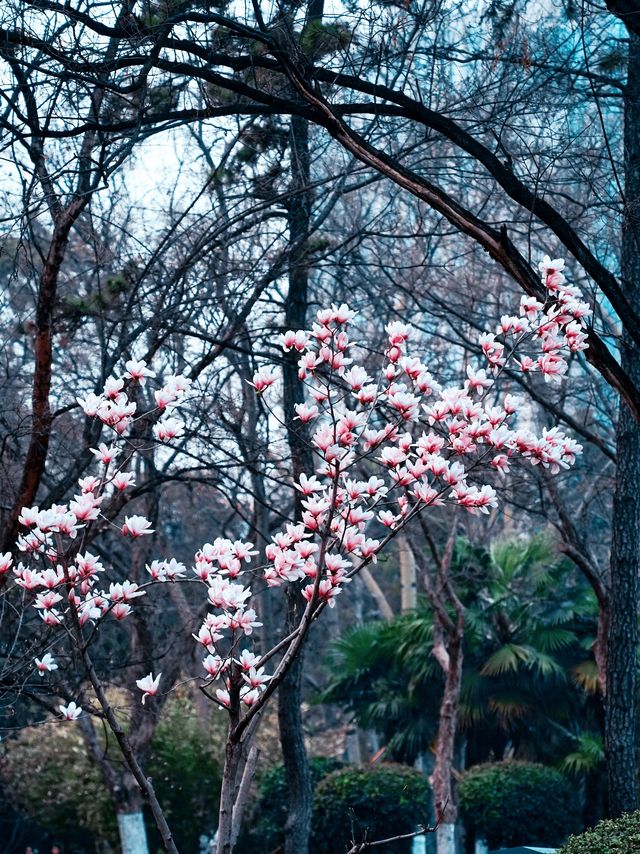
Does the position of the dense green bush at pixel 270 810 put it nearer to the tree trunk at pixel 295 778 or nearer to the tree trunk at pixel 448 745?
the tree trunk at pixel 448 745

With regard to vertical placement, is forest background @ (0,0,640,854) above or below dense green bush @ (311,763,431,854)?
→ above

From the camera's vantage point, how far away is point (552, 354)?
3.55 meters

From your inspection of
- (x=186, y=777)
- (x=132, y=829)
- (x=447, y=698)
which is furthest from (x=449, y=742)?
(x=186, y=777)

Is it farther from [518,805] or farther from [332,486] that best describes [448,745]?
[332,486]

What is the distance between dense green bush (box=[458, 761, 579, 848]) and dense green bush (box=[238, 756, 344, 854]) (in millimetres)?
1916

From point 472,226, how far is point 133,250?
455 cm

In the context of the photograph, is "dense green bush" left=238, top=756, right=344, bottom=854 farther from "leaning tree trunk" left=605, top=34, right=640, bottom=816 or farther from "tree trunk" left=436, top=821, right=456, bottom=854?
"leaning tree trunk" left=605, top=34, right=640, bottom=816

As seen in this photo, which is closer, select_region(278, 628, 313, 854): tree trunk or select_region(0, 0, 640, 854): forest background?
select_region(0, 0, 640, 854): forest background

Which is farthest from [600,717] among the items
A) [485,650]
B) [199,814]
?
[199,814]

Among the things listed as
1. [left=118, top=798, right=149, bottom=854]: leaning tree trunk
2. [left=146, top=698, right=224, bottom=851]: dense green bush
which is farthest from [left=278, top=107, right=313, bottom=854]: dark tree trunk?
[left=146, top=698, right=224, bottom=851]: dense green bush

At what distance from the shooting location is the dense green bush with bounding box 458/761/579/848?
11.9 metres

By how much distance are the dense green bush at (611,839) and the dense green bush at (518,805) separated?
8.01 meters

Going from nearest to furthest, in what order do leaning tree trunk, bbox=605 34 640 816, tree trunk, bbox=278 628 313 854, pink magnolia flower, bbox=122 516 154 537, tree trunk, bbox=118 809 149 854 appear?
pink magnolia flower, bbox=122 516 154 537, leaning tree trunk, bbox=605 34 640 816, tree trunk, bbox=278 628 313 854, tree trunk, bbox=118 809 149 854

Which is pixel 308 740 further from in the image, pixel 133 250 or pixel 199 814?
pixel 133 250
